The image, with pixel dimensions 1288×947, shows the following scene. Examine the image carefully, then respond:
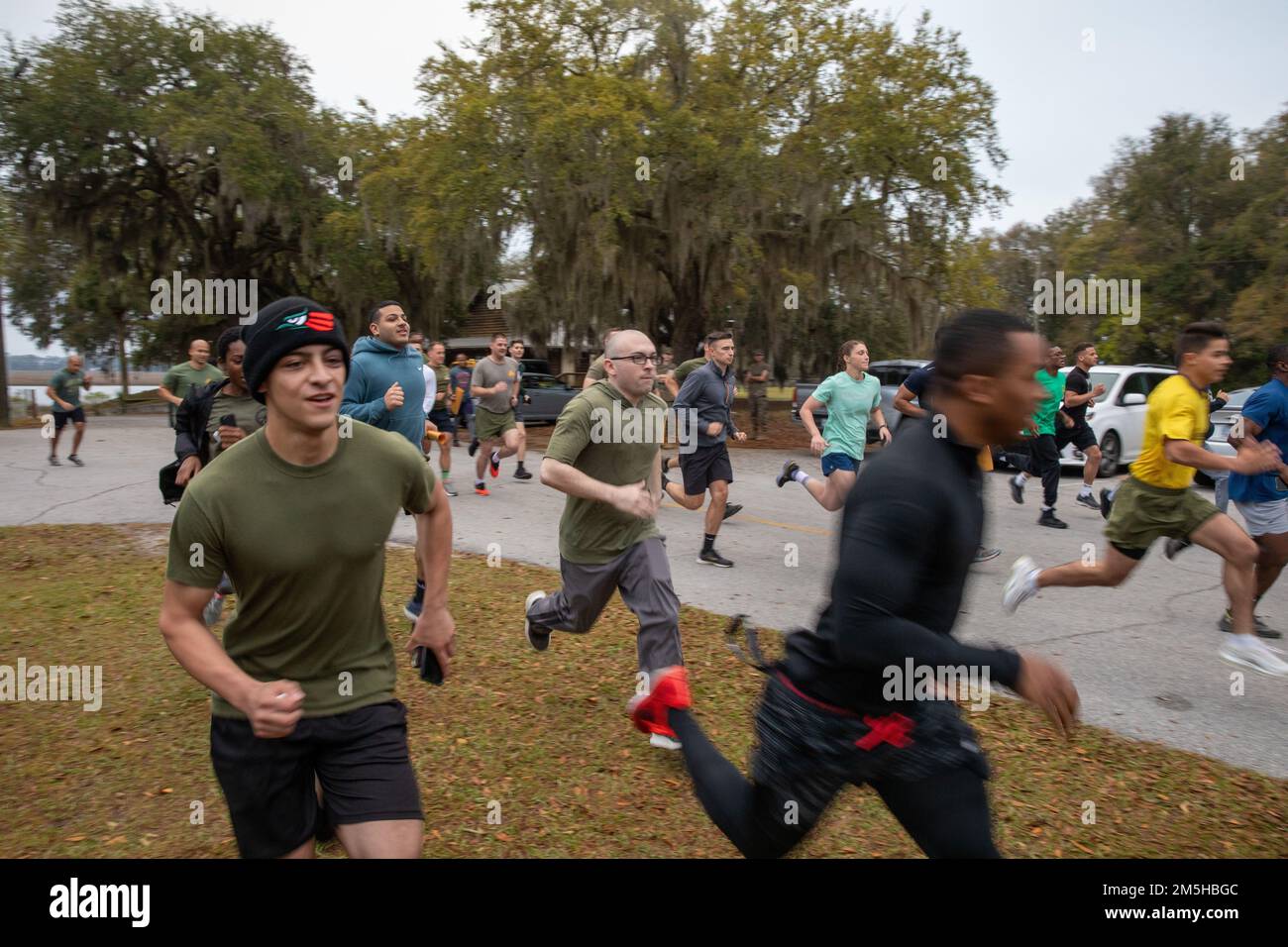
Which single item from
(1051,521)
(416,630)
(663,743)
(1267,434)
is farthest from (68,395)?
(1267,434)

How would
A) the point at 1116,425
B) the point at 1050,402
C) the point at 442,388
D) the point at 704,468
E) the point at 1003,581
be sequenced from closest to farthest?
the point at 1003,581
the point at 704,468
the point at 1050,402
the point at 442,388
the point at 1116,425

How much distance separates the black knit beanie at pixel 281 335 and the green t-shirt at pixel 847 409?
258 inches

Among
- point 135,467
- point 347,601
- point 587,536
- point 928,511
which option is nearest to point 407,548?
point 587,536

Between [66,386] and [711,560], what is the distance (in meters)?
12.8

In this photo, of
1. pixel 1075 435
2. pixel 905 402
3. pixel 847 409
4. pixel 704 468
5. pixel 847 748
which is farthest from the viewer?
pixel 1075 435

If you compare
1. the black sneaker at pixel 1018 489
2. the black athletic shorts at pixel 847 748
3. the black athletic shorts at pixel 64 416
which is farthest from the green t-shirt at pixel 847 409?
the black athletic shorts at pixel 64 416

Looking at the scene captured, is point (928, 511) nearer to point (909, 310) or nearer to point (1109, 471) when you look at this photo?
point (1109, 471)

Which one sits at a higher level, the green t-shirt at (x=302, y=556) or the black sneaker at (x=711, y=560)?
the green t-shirt at (x=302, y=556)

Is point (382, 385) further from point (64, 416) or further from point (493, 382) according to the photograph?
point (64, 416)

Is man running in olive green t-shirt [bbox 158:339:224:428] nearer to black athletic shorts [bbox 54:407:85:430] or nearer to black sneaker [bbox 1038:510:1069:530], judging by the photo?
black athletic shorts [bbox 54:407:85:430]

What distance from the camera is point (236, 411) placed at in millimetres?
6172

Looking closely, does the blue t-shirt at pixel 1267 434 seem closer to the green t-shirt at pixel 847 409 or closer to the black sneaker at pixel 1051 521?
the green t-shirt at pixel 847 409

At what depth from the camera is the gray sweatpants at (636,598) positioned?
4512 millimetres

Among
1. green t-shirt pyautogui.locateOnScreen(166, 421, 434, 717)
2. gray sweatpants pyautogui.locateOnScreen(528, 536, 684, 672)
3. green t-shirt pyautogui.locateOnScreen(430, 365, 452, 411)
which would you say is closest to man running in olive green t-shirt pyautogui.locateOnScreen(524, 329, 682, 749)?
gray sweatpants pyautogui.locateOnScreen(528, 536, 684, 672)
